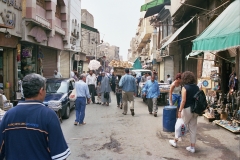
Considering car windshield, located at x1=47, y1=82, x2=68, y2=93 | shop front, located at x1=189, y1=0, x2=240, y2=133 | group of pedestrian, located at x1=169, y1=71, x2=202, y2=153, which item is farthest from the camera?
car windshield, located at x1=47, y1=82, x2=68, y2=93

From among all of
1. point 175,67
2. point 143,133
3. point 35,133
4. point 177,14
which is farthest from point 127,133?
point 175,67

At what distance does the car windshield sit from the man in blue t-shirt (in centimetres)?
840

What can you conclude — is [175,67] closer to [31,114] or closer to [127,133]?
[127,133]

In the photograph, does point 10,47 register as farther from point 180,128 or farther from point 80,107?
point 180,128

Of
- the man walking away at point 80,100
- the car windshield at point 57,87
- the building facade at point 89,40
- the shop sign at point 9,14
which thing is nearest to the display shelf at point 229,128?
the man walking away at point 80,100

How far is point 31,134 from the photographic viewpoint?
98.3 inches

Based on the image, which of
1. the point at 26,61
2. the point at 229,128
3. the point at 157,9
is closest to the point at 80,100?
the point at 229,128

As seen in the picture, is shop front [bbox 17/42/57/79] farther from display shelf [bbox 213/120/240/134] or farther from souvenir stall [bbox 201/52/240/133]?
display shelf [bbox 213/120/240/134]

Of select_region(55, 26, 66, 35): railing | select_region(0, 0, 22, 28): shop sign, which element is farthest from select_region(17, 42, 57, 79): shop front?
select_region(0, 0, 22, 28): shop sign

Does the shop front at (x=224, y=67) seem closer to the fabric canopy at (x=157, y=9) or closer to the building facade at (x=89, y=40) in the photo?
the fabric canopy at (x=157, y=9)

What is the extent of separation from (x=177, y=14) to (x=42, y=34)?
28.6ft

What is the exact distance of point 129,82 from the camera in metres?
11.1

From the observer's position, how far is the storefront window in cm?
1575

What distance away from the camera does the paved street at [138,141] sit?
19.1ft
